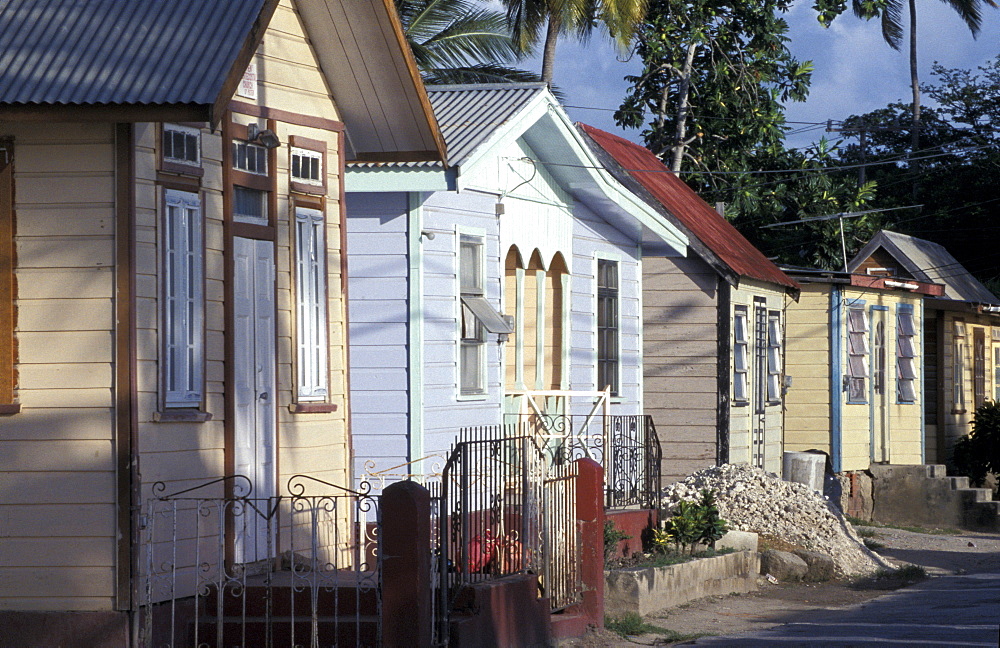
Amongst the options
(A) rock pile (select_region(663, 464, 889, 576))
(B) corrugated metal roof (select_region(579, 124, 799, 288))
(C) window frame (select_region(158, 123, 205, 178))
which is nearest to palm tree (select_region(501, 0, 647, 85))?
(B) corrugated metal roof (select_region(579, 124, 799, 288))

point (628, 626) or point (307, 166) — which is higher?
point (307, 166)

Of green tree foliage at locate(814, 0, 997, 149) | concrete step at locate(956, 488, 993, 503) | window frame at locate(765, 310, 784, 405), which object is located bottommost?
concrete step at locate(956, 488, 993, 503)

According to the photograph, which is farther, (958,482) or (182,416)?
(958,482)

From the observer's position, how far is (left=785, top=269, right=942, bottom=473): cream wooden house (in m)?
22.5

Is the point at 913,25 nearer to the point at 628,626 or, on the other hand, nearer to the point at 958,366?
the point at 958,366

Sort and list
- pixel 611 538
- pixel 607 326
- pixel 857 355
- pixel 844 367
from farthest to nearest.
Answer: pixel 857 355, pixel 844 367, pixel 607 326, pixel 611 538

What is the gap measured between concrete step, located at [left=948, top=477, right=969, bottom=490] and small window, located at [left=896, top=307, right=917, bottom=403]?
1.82 m

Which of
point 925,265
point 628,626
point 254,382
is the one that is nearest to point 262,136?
point 254,382

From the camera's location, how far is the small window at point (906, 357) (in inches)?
966

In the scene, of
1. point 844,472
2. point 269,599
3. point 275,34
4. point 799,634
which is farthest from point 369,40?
point 844,472

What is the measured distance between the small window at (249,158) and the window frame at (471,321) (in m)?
3.82

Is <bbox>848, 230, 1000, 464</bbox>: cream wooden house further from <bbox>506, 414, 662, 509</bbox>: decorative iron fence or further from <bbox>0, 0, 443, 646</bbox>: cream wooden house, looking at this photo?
<bbox>0, 0, 443, 646</bbox>: cream wooden house

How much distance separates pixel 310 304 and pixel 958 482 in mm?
15800

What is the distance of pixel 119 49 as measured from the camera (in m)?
8.70
